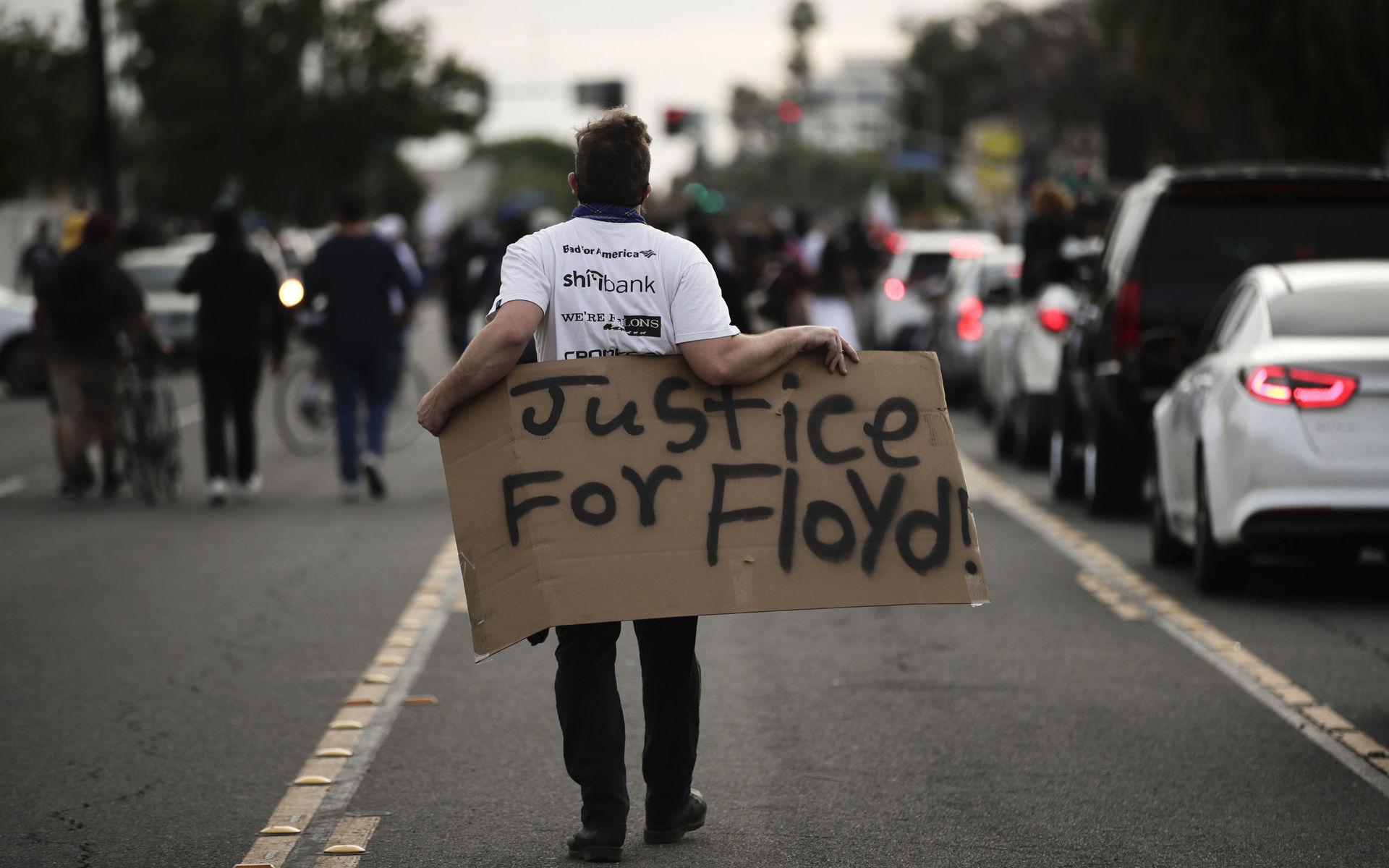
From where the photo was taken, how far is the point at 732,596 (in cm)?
581

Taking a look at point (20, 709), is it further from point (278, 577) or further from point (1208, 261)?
point (1208, 261)

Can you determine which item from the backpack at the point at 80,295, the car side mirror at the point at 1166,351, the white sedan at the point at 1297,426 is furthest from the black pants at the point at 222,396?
the white sedan at the point at 1297,426

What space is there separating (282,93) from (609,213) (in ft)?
211

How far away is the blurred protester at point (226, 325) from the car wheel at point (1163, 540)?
6.61 m

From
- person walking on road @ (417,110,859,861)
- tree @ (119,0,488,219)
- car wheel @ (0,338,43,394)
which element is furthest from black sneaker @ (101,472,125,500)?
tree @ (119,0,488,219)

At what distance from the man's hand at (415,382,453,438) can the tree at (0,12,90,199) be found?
43189 mm

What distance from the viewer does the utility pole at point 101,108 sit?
34.0m

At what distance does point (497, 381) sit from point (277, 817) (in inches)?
61.0

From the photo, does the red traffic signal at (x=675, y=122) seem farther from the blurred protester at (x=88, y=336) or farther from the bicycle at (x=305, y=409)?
the blurred protester at (x=88, y=336)

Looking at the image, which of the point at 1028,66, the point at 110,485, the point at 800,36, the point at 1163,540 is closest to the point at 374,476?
the point at 110,485

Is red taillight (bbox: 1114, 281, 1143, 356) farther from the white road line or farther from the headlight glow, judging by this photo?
the headlight glow

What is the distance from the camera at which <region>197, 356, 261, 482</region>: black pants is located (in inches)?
622

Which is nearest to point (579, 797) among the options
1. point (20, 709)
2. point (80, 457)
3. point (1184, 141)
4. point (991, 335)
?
point (20, 709)

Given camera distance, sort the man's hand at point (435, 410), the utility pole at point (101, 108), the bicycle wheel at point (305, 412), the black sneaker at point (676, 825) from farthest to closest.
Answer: the utility pole at point (101, 108), the bicycle wheel at point (305, 412), the black sneaker at point (676, 825), the man's hand at point (435, 410)
